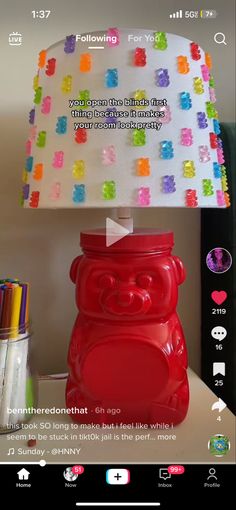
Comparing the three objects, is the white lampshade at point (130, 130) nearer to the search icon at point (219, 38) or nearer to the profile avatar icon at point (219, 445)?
the search icon at point (219, 38)

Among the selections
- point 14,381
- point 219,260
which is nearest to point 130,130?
point 219,260

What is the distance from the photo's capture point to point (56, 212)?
646mm

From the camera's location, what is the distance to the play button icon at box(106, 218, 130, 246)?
52 cm

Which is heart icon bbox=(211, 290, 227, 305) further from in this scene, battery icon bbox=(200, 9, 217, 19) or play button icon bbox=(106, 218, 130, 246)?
battery icon bbox=(200, 9, 217, 19)

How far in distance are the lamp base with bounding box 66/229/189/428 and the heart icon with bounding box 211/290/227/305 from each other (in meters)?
0.04

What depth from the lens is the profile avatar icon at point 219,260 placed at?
0.50 m

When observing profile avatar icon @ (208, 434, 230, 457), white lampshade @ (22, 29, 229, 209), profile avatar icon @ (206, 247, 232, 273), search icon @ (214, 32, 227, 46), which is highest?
search icon @ (214, 32, 227, 46)

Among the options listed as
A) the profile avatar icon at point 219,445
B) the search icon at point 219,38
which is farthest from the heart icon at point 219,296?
the search icon at point 219,38

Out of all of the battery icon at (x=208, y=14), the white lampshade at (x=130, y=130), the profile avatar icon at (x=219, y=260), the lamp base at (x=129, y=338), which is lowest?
the lamp base at (x=129, y=338)

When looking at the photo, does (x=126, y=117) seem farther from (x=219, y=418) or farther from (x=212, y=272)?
(x=219, y=418)

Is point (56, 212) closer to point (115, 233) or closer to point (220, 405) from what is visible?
point (115, 233)
